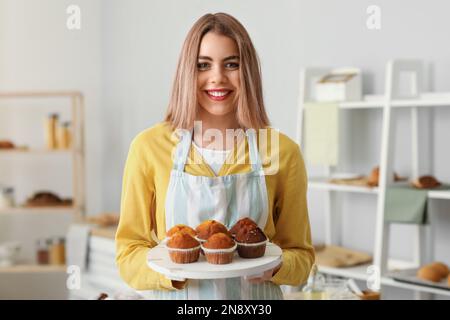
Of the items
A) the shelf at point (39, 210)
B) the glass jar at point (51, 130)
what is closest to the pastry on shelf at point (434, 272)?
the shelf at point (39, 210)

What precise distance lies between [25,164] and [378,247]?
1.45 metres

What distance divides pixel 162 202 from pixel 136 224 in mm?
29

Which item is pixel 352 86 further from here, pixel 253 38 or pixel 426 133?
pixel 253 38

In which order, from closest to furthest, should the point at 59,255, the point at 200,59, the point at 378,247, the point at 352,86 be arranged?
the point at 200,59
the point at 378,247
the point at 352,86
the point at 59,255

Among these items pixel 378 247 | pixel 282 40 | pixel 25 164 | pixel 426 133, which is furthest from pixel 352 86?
pixel 25 164

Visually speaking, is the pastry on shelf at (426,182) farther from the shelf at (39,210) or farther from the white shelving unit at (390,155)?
the shelf at (39,210)

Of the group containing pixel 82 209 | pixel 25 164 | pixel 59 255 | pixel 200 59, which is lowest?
pixel 59 255

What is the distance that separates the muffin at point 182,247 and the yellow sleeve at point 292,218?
0.08 meters

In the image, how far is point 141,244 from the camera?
1.89 feet

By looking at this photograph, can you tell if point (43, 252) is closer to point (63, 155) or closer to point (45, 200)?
point (45, 200)

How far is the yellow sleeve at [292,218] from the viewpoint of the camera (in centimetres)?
58

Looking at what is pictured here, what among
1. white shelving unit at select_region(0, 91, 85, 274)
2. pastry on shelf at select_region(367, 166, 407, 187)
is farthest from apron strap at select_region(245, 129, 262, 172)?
white shelving unit at select_region(0, 91, 85, 274)

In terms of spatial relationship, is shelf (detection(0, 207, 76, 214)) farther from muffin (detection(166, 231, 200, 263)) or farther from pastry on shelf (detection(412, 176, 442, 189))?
muffin (detection(166, 231, 200, 263))

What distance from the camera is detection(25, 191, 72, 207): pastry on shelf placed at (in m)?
2.37
